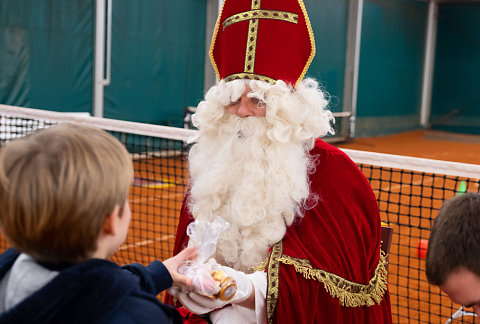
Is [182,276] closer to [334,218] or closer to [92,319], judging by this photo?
[92,319]

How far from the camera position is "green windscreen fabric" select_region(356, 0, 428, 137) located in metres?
20.4

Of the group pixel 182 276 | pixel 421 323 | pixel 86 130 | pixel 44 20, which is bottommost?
pixel 421 323

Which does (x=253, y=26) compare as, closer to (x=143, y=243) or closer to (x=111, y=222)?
(x=111, y=222)

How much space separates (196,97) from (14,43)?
510 cm

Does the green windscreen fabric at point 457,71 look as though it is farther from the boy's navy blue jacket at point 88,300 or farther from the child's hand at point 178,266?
the boy's navy blue jacket at point 88,300

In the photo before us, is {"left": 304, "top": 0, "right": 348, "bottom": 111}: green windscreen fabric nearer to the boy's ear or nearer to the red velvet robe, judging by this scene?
the red velvet robe

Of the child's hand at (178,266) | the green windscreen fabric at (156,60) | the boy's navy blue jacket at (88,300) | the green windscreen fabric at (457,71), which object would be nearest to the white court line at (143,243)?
the child's hand at (178,266)

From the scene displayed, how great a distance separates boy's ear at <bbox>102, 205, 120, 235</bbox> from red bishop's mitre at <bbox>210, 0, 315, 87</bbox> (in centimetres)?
160

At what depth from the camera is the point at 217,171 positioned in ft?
9.91

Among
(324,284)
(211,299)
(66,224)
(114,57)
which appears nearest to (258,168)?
(324,284)

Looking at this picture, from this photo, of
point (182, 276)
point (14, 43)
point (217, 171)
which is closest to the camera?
point (182, 276)

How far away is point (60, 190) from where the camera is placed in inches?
58.6

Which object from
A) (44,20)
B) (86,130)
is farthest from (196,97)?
(86,130)

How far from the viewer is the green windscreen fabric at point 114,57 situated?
37.4 ft
